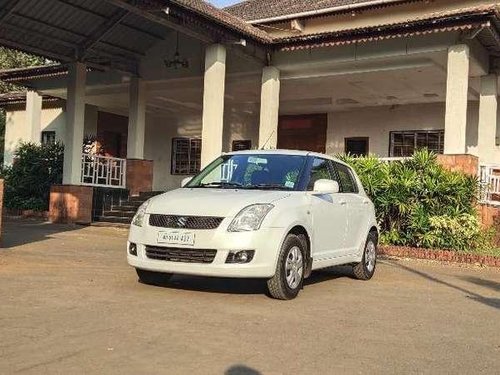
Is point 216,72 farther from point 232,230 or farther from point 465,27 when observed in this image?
point 232,230

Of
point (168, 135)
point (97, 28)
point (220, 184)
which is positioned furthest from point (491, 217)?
point (168, 135)

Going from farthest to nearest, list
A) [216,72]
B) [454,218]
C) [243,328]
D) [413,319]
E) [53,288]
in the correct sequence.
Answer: [216,72] → [454,218] → [53,288] → [413,319] → [243,328]

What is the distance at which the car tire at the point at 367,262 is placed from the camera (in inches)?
336

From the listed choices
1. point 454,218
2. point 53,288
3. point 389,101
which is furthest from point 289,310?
point 389,101

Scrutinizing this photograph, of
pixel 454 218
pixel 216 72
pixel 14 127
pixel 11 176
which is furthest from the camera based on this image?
pixel 14 127

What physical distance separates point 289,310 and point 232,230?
3.16 feet

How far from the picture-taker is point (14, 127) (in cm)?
2445

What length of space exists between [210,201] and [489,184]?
914 centimetres

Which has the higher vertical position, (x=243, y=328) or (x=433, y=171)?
(x=433, y=171)

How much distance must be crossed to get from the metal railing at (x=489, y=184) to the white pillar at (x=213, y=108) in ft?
19.0

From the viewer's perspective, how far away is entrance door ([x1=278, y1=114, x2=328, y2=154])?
21078 mm

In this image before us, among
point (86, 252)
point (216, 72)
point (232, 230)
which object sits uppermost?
point (216, 72)

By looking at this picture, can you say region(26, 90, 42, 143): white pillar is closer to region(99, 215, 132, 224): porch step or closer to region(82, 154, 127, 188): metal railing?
region(82, 154, 127, 188): metal railing

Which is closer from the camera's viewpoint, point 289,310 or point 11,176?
point 289,310
